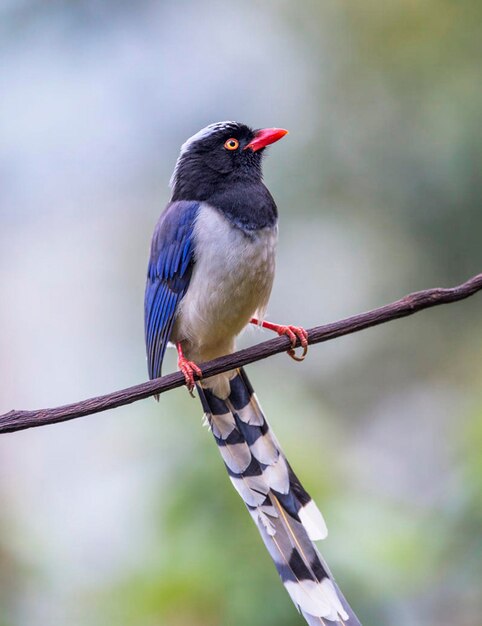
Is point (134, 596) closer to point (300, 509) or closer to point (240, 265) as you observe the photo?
point (300, 509)

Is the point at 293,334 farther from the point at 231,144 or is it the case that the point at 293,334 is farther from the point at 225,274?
the point at 231,144

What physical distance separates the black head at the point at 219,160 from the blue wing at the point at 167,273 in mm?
105

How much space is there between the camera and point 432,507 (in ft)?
13.6

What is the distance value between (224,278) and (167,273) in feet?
1.08

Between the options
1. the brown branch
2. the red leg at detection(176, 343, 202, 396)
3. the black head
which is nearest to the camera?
the brown branch

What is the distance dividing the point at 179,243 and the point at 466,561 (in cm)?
176

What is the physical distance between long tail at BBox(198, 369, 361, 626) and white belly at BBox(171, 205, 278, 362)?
285mm

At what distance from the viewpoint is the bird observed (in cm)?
387

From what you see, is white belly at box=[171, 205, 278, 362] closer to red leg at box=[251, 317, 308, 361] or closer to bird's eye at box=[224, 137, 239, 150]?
red leg at box=[251, 317, 308, 361]

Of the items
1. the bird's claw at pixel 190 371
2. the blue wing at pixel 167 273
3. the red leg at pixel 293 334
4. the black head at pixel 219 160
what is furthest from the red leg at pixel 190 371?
the black head at pixel 219 160

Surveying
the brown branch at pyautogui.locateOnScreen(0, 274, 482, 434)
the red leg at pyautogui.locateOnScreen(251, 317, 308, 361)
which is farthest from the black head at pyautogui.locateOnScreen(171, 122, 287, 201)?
the brown branch at pyautogui.locateOnScreen(0, 274, 482, 434)

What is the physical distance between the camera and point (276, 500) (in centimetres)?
399

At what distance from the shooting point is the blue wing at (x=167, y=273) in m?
4.12

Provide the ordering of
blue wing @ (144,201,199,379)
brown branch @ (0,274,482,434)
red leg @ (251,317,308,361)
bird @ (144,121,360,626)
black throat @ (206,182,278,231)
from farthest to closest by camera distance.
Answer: blue wing @ (144,201,199,379), black throat @ (206,182,278,231), bird @ (144,121,360,626), red leg @ (251,317,308,361), brown branch @ (0,274,482,434)
